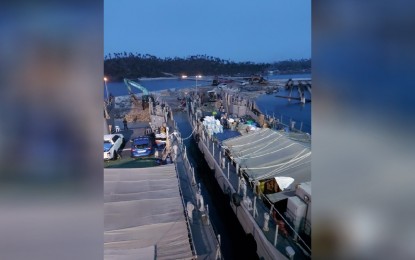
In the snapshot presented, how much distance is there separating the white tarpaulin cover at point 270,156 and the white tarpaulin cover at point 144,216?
4084mm

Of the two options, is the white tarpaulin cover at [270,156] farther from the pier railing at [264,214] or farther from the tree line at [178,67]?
the tree line at [178,67]

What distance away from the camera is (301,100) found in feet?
184

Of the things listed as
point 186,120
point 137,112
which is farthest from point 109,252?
point 186,120

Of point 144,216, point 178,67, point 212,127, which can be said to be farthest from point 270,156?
point 178,67

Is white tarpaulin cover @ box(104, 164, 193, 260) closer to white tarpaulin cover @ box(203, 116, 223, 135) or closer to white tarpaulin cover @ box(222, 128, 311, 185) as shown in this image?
white tarpaulin cover @ box(222, 128, 311, 185)

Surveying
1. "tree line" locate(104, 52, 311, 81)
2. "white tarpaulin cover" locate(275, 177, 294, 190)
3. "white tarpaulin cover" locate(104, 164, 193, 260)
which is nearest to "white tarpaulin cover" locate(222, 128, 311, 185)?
"white tarpaulin cover" locate(275, 177, 294, 190)

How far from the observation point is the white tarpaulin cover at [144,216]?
5938 mm

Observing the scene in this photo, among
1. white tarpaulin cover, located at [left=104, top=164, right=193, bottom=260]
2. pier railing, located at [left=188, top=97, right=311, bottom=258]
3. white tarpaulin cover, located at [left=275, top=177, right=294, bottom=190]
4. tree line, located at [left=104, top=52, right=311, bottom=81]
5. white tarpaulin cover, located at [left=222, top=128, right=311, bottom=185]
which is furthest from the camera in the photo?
tree line, located at [left=104, top=52, right=311, bottom=81]

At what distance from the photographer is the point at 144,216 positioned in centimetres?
732

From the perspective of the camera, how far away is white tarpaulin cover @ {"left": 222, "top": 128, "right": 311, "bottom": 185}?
11.6 m

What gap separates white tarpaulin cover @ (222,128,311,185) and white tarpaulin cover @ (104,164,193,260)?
4.08 metres
